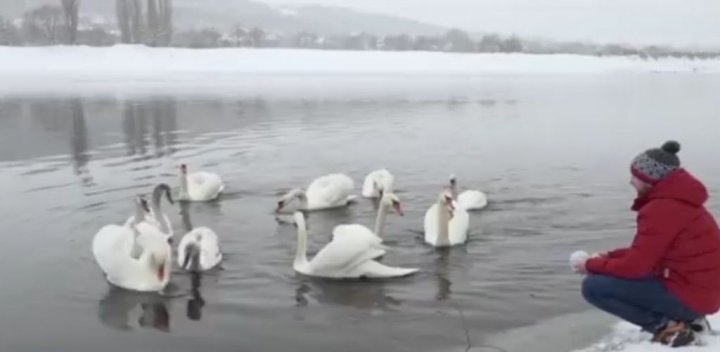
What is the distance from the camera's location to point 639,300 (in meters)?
5.25

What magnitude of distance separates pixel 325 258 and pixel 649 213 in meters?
3.72

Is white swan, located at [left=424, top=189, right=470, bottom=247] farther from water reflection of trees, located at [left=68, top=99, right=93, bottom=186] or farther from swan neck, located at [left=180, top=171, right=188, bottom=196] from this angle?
water reflection of trees, located at [left=68, top=99, right=93, bottom=186]

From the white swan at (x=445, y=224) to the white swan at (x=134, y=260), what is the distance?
2.83 metres

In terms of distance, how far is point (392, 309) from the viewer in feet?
24.1

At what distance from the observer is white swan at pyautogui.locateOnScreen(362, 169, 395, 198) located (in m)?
11.6

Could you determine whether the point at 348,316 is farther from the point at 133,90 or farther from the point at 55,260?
the point at 133,90

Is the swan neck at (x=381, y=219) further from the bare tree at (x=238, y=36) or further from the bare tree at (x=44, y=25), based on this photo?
the bare tree at (x=238, y=36)

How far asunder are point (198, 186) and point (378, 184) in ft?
7.93

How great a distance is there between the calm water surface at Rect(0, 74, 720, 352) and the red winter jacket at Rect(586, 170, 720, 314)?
1.47 metres

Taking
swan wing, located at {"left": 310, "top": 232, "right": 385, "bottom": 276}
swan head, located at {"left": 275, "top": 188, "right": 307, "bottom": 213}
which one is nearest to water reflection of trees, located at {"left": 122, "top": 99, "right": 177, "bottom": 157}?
swan head, located at {"left": 275, "top": 188, "right": 307, "bottom": 213}

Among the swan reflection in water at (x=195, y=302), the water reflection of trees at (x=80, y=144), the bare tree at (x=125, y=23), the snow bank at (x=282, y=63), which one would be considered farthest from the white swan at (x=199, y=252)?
the bare tree at (x=125, y=23)

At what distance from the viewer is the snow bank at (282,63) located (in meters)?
58.1

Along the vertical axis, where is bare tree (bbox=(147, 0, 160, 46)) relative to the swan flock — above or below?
above

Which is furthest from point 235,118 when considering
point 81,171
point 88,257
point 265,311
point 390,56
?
point 390,56
